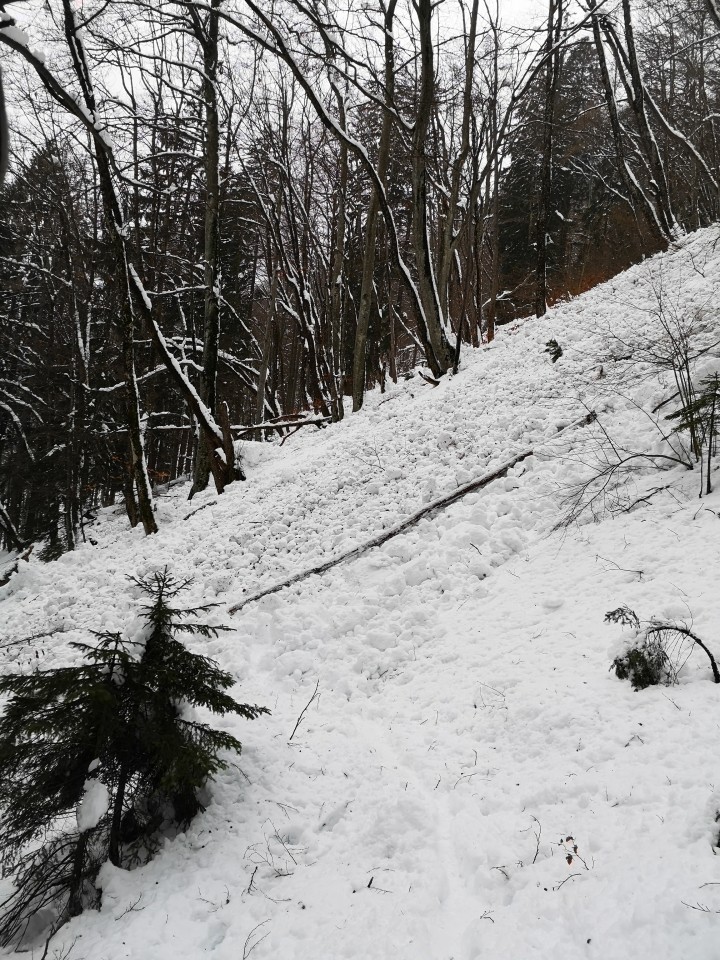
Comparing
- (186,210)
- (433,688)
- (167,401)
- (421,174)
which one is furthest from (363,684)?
(167,401)

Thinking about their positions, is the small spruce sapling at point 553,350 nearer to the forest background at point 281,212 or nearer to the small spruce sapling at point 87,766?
the forest background at point 281,212

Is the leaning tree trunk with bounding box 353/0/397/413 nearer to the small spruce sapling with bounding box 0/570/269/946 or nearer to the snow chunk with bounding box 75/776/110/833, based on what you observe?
the small spruce sapling with bounding box 0/570/269/946

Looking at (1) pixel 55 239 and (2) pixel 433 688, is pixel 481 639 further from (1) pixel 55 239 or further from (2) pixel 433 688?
(1) pixel 55 239

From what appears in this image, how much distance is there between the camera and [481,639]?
4348 millimetres

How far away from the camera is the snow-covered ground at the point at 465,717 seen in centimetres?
235

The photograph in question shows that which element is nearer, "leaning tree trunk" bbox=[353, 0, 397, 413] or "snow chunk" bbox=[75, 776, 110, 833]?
"snow chunk" bbox=[75, 776, 110, 833]

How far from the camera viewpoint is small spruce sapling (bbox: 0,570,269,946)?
2.60 m

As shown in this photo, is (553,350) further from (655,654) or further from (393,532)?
(655,654)

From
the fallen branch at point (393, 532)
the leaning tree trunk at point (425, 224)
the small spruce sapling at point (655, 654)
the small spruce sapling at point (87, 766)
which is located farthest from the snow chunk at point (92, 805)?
the leaning tree trunk at point (425, 224)

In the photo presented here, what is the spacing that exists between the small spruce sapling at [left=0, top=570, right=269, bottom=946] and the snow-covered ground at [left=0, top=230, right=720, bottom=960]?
188 millimetres

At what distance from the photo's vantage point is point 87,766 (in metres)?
2.74

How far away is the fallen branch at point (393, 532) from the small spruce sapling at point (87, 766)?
3.11 meters

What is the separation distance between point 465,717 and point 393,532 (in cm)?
270

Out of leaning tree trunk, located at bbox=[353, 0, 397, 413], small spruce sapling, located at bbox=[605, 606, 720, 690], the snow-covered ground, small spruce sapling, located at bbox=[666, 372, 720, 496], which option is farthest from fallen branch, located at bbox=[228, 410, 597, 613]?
leaning tree trunk, located at bbox=[353, 0, 397, 413]
